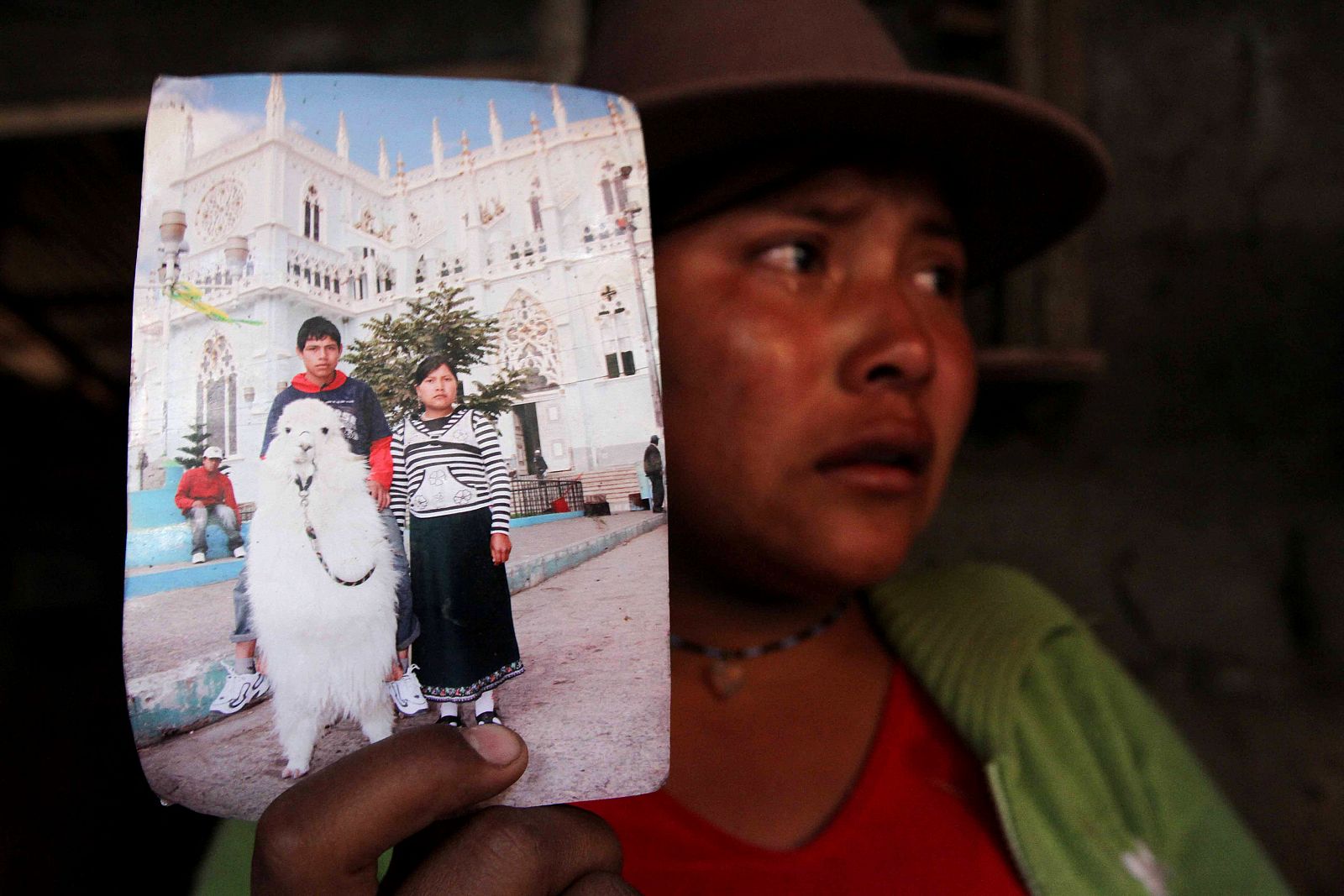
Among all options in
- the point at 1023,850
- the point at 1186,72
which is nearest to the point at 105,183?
the point at 1023,850

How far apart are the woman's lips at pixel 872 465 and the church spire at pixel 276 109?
0.40m

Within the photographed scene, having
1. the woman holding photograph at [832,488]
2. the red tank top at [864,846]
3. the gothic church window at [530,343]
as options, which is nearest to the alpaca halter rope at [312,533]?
the gothic church window at [530,343]

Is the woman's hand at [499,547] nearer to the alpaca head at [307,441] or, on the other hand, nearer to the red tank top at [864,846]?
the alpaca head at [307,441]

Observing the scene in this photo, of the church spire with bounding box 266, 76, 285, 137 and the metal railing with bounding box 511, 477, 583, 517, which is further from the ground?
the church spire with bounding box 266, 76, 285, 137

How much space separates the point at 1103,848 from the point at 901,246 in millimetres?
533

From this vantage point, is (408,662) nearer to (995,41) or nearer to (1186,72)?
(995,41)

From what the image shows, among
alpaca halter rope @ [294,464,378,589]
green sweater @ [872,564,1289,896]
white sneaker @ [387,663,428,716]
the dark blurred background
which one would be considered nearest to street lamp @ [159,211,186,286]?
alpaca halter rope @ [294,464,378,589]

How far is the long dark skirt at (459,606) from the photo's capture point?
0.40 metres

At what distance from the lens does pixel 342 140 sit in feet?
1.37

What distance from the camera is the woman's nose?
1.92 feet

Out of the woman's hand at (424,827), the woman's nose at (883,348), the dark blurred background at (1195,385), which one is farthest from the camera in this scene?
the dark blurred background at (1195,385)

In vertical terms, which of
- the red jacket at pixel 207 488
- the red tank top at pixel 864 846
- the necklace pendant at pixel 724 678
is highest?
the red jacket at pixel 207 488

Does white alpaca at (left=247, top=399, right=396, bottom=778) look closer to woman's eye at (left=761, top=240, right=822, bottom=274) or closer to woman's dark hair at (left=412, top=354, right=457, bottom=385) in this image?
woman's dark hair at (left=412, top=354, right=457, bottom=385)

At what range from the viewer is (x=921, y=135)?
670 mm
